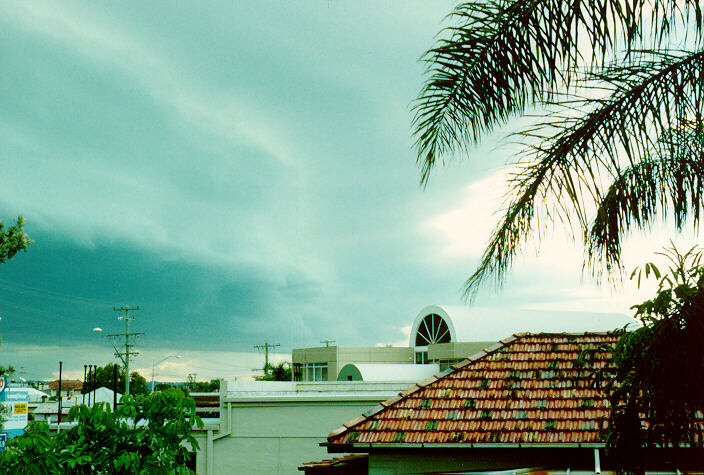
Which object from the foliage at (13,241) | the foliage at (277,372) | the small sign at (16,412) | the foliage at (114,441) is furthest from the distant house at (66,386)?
the foliage at (114,441)

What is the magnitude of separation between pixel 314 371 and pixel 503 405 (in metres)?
51.2

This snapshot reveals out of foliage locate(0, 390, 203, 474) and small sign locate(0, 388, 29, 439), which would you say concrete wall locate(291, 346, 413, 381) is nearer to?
small sign locate(0, 388, 29, 439)

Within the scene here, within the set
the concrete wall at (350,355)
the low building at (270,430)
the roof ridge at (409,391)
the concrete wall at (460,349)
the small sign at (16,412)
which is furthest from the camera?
the concrete wall at (350,355)

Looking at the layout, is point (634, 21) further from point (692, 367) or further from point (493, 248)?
point (692, 367)

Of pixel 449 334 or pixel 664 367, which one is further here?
pixel 449 334

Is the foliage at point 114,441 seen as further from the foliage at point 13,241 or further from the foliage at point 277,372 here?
the foliage at point 277,372

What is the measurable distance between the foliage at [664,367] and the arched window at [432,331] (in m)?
43.8

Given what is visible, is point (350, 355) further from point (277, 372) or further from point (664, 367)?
point (664, 367)

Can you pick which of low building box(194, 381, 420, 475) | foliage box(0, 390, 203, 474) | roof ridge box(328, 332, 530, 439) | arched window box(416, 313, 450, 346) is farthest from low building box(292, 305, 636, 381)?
foliage box(0, 390, 203, 474)

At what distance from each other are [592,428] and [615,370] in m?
5.46

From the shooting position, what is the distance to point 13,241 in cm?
1833

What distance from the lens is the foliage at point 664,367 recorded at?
18.8 feet

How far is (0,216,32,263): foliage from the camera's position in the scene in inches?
719

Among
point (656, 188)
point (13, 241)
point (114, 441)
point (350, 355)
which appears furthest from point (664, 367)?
point (350, 355)
